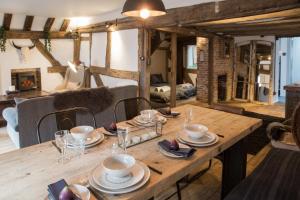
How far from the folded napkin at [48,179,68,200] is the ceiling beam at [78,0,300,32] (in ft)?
10.5

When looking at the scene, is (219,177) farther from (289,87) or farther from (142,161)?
(289,87)

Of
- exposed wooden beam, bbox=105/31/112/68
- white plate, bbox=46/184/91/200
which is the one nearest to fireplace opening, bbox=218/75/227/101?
exposed wooden beam, bbox=105/31/112/68

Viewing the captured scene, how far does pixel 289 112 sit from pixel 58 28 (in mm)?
6644

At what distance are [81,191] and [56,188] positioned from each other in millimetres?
119

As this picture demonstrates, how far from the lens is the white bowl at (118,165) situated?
4.16ft

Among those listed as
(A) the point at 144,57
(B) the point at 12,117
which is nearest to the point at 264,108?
(A) the point at 144,57

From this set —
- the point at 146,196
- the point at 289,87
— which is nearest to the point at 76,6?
the point at 289,87

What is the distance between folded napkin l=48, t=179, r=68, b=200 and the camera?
1.14 m

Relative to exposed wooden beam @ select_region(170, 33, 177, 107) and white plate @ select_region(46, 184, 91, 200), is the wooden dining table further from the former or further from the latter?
exposed wooden beam @ select_region(170, 33, 177, 107)

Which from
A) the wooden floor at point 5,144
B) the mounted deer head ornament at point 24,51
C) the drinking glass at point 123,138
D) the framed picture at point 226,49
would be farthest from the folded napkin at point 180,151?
the framed picture at point 226,49

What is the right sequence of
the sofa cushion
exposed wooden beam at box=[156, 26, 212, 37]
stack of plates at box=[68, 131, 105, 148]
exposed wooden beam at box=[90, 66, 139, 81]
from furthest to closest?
exposed wooden beam at box=[156, 26, 212, 37] → exposed wooden beam at box=[90, 66, 139, 81] → the sofa cushion → stack of plates at box=[68, 131, 105, 148]

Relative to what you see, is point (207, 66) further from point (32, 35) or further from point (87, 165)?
point (87, 165)

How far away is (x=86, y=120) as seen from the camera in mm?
4195

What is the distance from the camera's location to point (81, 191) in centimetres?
119
